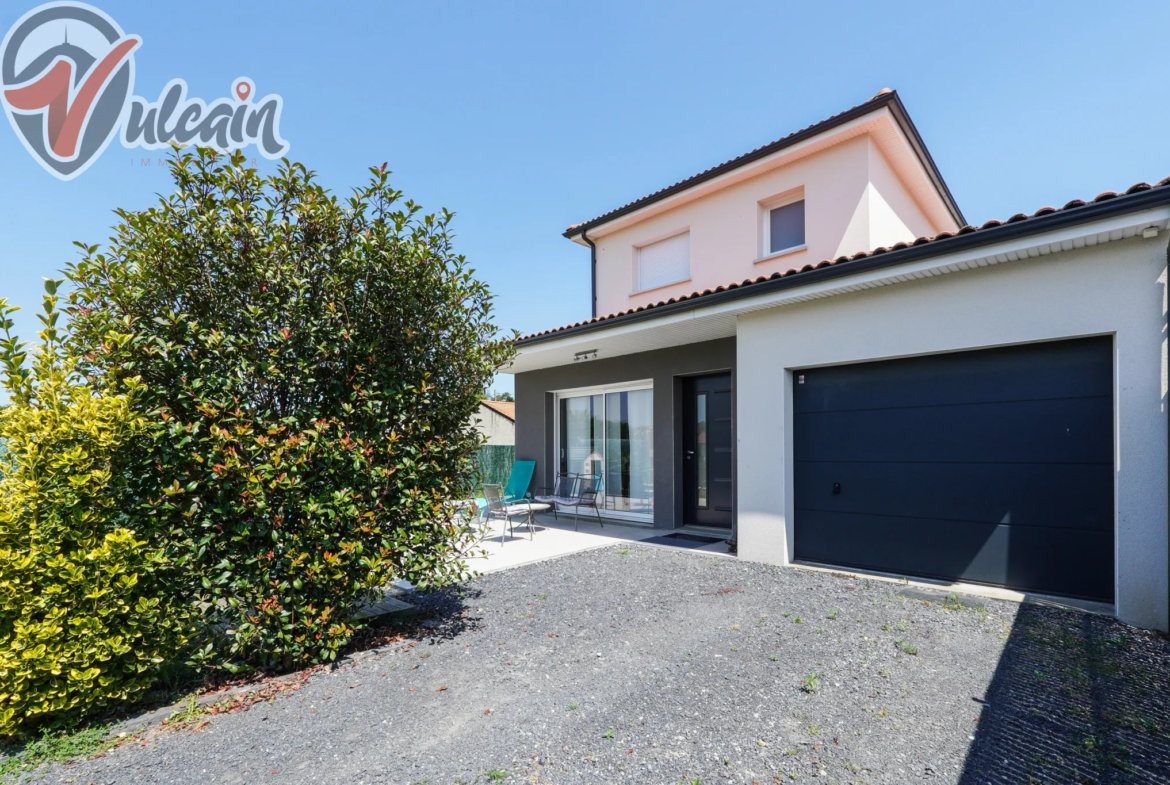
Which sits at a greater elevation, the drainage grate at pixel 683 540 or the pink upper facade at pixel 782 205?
the pink upper facade at pixel 782 205

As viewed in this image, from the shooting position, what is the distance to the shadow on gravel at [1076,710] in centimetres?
247

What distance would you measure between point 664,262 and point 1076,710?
9587 mm

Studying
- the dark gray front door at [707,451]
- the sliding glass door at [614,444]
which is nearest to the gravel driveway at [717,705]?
the dark gray front door at [707,451]

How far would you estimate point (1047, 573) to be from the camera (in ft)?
15.9

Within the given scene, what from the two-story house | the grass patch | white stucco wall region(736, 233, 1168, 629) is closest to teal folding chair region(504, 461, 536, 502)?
the two-story house

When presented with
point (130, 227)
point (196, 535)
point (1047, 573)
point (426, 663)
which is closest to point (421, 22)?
point (130, 227)

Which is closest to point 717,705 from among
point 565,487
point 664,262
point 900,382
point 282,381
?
point 282,381

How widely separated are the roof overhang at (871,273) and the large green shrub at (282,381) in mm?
3585

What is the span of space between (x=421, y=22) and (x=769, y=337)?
6284 mm

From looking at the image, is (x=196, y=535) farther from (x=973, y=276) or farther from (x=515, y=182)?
(x=515, y=182)

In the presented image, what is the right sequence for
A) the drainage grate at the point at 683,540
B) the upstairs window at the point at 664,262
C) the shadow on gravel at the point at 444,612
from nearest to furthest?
the shadow on gravel at the point at 444,612 → the drainage grate at the point at 683,540 → the upstairs window at the point at 664,262

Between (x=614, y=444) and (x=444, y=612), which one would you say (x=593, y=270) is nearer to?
(x=614, y=444)

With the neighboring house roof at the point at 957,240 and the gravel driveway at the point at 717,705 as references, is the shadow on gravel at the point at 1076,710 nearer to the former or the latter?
the gravel driveway at the point at 717,705

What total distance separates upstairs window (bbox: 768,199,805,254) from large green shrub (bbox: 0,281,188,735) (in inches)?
372
